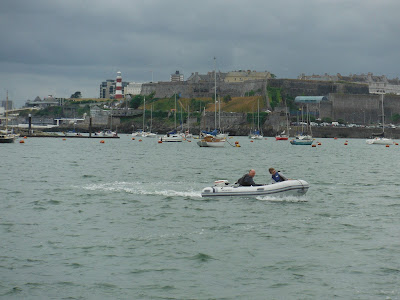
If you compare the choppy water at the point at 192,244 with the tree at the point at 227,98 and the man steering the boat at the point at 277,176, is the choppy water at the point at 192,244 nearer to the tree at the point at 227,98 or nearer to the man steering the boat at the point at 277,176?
the man steering the boat at the point at 277,176

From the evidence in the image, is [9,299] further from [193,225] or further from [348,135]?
[348,135]

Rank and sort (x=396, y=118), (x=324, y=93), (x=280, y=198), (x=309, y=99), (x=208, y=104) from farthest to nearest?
(x=208, y=104), (x=324, y=93), (x=396, y=118), (x=309, y=99), (x=280, y=198)

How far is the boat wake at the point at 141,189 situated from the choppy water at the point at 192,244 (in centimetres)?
5

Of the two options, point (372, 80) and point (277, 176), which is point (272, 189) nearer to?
point (277, 176)

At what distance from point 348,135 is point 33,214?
4707 inches

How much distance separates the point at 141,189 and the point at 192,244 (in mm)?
12672

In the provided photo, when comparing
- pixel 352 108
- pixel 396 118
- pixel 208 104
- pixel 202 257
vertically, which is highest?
pixel 208 104

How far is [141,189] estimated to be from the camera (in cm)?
2988

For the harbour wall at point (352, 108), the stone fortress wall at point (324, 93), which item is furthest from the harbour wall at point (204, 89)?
the harbour wall at point (352, 108)

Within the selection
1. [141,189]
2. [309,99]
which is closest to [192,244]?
[141,189]

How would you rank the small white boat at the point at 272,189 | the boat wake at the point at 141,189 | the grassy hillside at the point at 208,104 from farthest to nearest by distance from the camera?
the grassy hillside at the point at 208,104 → the boat wake at the point at 141,189 → the small white boat at the point at 272,189

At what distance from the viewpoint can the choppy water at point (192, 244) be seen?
1356 centimetres

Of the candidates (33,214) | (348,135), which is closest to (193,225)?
(33,214)

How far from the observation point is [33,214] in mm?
22156
